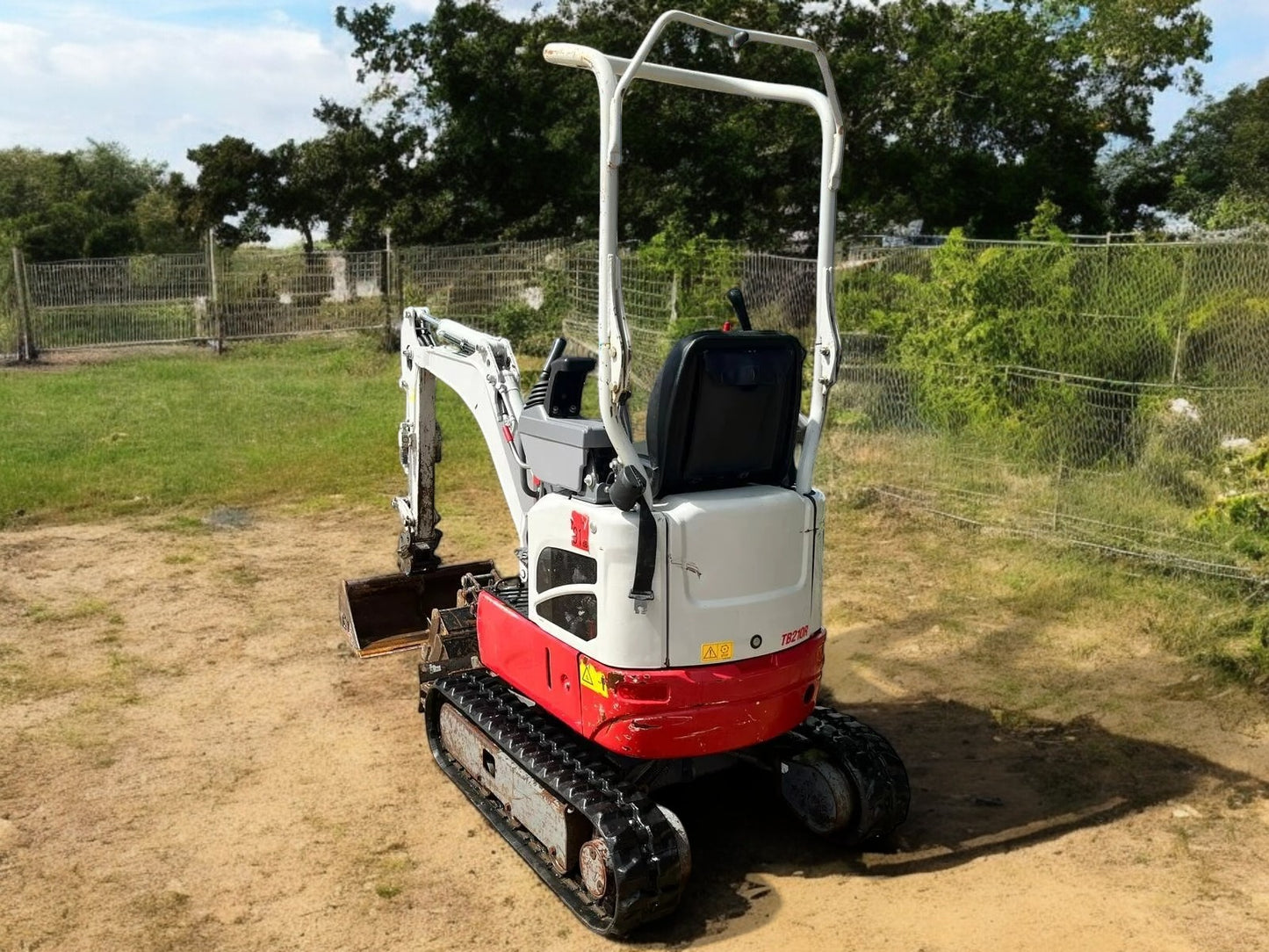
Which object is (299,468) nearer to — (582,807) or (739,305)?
(739,305)

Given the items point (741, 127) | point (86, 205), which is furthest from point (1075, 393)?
point (86, 205)

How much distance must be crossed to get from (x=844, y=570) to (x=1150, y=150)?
25856mm

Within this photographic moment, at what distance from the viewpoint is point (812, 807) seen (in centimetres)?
560

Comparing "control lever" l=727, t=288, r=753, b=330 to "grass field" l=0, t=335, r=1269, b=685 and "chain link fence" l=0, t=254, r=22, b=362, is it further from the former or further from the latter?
"chain link fence" l=0, t=254, r=22, b=362

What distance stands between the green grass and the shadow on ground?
6.82 metres

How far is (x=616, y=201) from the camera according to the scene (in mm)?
4586

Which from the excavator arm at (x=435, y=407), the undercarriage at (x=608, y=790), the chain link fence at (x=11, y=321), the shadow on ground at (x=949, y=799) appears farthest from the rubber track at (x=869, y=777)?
the chain link fence at (x=11, y=321)

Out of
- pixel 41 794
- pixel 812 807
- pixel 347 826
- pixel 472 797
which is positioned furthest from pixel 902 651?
pixel 41 794

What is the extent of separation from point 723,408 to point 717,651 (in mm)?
1040

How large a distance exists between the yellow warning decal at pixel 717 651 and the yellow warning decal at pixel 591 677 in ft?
1.43

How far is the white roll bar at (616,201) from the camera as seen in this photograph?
4531 millimetres

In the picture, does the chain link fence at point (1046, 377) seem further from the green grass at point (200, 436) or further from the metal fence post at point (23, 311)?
the metal fence post at point (23, 311)

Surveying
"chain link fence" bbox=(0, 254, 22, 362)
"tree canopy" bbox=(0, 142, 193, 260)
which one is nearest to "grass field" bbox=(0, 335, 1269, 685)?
"chain link fence" bbox=(0, 254, 22, 362)

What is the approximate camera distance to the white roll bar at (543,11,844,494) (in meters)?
4.53
